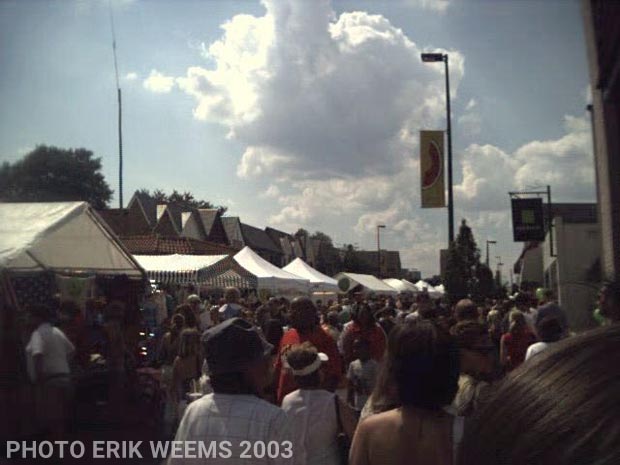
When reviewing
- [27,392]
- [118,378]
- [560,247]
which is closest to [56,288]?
[27,392]

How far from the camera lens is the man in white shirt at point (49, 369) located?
525cm

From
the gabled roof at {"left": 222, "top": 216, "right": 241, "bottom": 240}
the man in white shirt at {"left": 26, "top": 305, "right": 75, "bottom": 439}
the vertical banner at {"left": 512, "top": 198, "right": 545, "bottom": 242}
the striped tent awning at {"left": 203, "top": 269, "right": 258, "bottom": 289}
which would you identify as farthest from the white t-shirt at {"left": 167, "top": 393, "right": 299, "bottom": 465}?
the gabled roof at {"left": 222, "top": 216, "right": 241, "bottom": 240}

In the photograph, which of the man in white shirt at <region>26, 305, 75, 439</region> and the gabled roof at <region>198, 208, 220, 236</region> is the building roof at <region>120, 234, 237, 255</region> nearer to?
the man in white shirt at <region>26, 305, 75, 439</region>

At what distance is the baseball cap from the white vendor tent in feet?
21.9

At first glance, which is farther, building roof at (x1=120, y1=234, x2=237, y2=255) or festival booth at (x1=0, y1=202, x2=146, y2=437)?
building roof at (x1=120, y1=234, x2=237, y2=255)

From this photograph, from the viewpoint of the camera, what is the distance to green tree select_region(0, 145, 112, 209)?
5.61 meters

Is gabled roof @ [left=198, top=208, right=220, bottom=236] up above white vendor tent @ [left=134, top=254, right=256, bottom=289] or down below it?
above

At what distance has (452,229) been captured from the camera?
14961 millimetres

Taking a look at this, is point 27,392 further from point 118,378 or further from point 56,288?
point 118,378

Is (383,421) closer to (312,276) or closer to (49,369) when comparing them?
(49,369)

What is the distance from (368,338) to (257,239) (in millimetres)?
57440

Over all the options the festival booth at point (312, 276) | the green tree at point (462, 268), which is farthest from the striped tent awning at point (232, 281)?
the festival booth at point (312, 276)

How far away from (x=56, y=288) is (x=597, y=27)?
8051 mm

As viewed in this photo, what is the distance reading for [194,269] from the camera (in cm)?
1101
